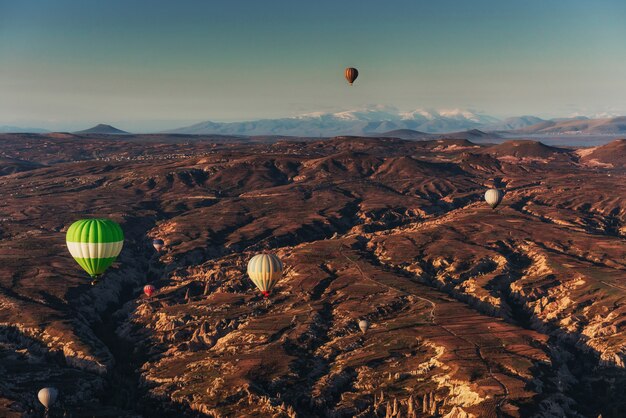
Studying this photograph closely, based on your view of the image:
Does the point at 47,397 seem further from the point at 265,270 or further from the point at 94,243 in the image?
the point at 265,270

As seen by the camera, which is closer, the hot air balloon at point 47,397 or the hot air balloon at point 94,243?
the hot air balloon at point 94,243

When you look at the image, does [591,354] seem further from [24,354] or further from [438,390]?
[24,354]

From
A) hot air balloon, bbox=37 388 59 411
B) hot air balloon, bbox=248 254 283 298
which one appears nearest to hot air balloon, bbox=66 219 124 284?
hot air balloon, bbox=37 388 59 411

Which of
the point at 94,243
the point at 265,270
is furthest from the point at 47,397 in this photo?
the point at 265,270

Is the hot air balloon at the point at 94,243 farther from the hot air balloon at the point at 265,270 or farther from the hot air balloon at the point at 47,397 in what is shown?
the hot air balloon at the point at 265,270

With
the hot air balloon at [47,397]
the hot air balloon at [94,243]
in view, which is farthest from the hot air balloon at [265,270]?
the hot air balloon at [47,397]

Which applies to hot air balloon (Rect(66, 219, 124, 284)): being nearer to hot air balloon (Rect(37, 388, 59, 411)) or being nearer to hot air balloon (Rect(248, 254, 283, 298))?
hot air balloon (Rect(37, 388, 59, 411))
